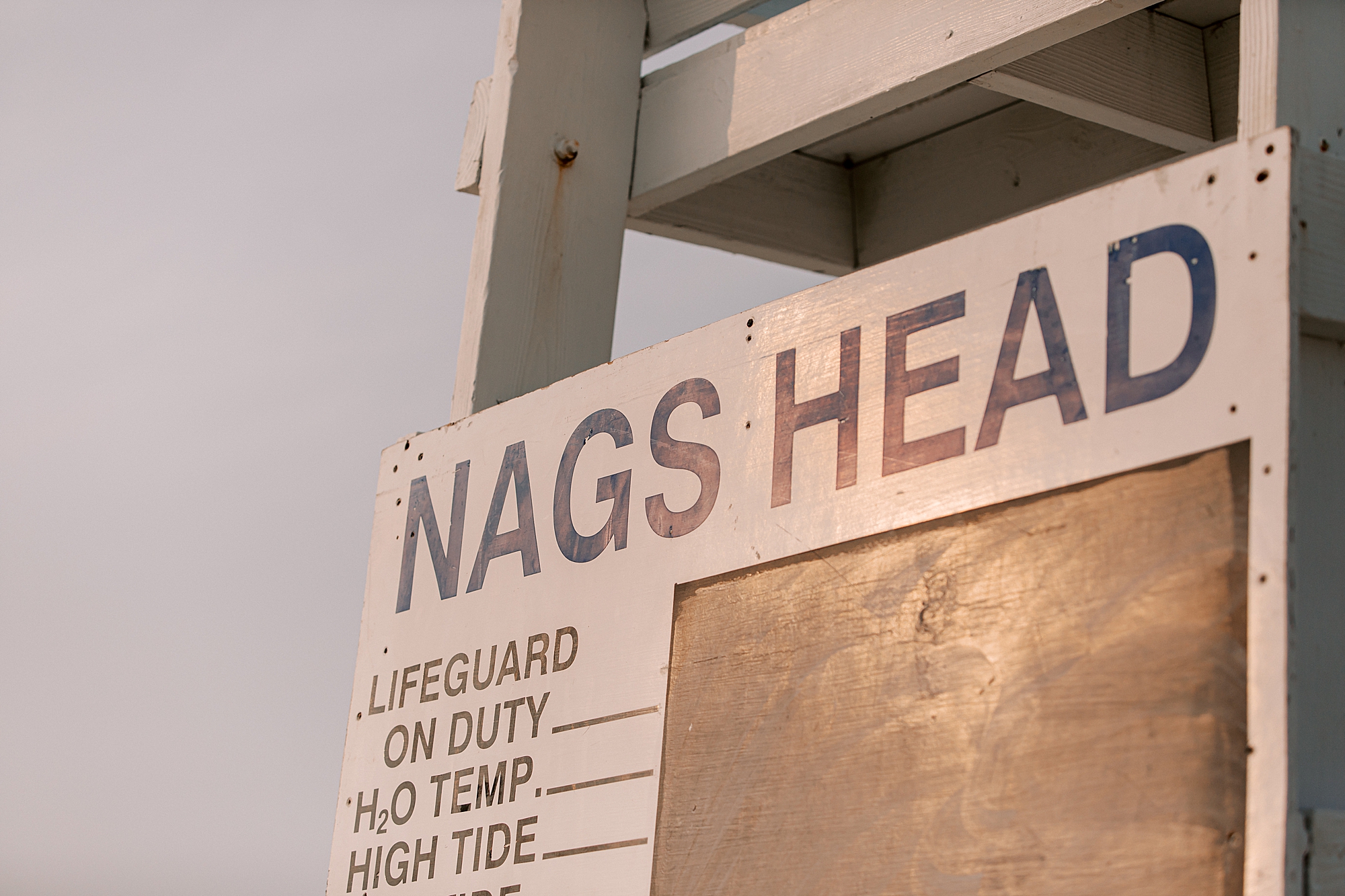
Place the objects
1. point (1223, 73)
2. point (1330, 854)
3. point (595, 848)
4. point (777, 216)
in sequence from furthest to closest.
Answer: point (777, 216), point (1223, 73), point (595, 848), point (1330, 854)

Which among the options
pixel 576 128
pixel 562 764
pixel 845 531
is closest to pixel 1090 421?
pixel 845 531

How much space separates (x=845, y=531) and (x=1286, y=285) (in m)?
0.84

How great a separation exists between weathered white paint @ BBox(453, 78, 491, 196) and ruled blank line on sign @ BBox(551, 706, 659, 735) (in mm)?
1620

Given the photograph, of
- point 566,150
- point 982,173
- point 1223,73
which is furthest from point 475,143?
point 1223,73

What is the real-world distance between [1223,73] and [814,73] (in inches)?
36.8

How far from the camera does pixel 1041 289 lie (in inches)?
106

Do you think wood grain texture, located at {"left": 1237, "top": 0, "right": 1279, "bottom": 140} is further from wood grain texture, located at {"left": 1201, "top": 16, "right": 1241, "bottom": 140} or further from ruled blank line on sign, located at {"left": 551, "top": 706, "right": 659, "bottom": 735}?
ruled blank line on sign, located at {"left": 551, "top": 706, "right": 659, "bottom": 735}

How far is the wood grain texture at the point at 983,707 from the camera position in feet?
7.58

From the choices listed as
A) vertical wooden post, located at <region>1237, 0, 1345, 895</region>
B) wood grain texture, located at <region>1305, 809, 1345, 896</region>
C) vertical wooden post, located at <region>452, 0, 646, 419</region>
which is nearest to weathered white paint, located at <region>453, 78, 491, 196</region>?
vertical wooden post, located at <region>452, 0, 646, 419</region>

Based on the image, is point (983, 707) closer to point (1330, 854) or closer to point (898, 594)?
point (898, 594)

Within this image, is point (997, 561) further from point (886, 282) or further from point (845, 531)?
point (886, 282)

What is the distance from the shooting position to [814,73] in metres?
3.79

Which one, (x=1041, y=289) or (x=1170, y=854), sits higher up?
(x=1041, y=289)

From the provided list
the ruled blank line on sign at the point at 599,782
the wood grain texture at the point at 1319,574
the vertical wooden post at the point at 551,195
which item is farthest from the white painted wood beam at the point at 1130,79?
the ruled blank line on sign at the point at 599,782
